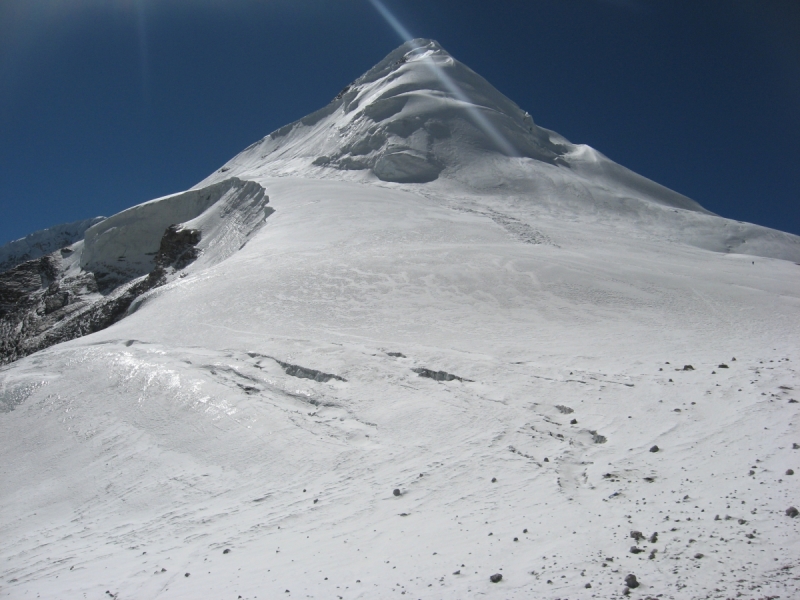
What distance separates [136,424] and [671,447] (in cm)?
862

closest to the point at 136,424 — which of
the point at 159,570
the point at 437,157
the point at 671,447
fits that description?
the point at 159,570

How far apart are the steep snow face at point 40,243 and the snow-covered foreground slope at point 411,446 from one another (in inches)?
4959

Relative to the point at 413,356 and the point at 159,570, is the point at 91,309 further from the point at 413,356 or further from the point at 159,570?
the point at 159,570

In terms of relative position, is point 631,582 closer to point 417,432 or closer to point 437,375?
point 417,432

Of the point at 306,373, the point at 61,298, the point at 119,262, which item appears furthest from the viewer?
the point at 119,262

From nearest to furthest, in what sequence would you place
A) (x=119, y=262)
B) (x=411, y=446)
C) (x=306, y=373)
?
(x=411, y=446) → (x=306, y=373) → (x=119, y=262)

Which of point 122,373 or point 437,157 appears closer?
point 122,373

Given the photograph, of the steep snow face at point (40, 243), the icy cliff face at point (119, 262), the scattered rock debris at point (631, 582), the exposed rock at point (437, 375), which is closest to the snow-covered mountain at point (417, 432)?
the scattered rock debris at point (631, 582)

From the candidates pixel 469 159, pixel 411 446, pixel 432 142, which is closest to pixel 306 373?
pixel 411 446

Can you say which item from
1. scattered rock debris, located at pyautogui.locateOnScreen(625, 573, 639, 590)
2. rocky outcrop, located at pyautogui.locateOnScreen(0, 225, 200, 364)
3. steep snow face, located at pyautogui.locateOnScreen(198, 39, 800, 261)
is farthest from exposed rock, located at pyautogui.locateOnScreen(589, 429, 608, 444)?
steep snow face, located at pyautogui.locateOnScreen(198, 39, 800, 261)

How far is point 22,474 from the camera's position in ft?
28.6

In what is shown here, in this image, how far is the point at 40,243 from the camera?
124062mm

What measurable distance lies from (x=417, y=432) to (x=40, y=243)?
145m

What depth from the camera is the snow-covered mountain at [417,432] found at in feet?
16.3
